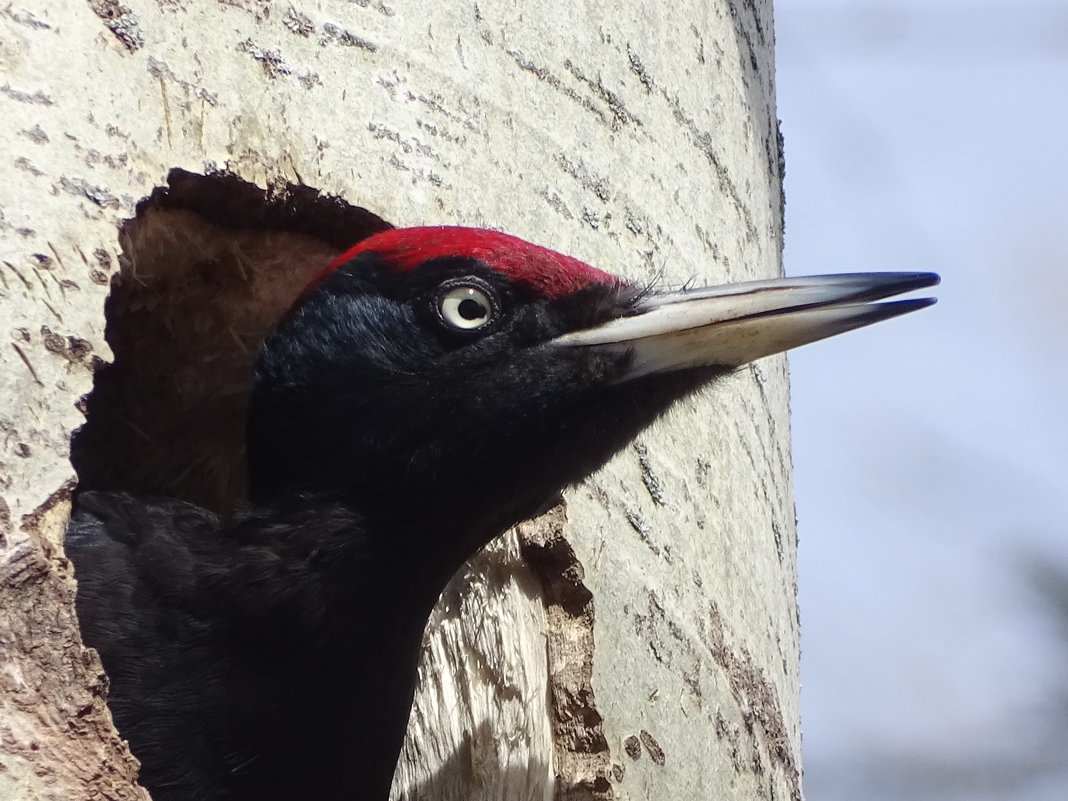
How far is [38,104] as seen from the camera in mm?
1729

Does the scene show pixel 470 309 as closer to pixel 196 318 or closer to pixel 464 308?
pixel 464 308

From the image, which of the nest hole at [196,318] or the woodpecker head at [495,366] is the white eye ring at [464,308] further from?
the nest hole at [196,318]

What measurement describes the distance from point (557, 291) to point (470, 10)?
469 millimetres

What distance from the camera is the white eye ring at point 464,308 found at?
2.05 meters

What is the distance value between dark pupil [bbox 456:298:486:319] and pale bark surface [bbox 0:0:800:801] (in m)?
0.13

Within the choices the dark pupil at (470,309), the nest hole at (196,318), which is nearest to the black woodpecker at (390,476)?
the dark pupil at (470,309)

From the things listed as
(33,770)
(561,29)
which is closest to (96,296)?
(33,770)

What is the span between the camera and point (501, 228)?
2125 mm

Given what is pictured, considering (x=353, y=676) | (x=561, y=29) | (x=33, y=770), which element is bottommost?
(x=33, y=770)

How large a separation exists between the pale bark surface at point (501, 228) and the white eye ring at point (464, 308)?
0.12m

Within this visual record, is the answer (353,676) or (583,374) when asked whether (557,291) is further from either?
(353,676)

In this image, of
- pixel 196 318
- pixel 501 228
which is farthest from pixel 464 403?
pixel 196 318

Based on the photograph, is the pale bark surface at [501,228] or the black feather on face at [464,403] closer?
the pale bark surface at [501,228]

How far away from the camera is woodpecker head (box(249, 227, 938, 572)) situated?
2.00 metres
